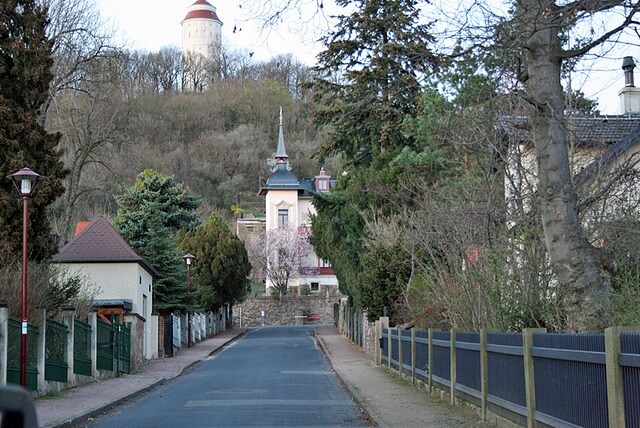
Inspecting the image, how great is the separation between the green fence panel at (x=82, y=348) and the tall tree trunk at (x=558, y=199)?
1378 cm

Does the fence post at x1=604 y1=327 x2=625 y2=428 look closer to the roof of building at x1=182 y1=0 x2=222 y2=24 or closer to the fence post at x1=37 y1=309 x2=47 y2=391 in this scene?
the fence post at x1=37 y1=309 x2=47 y2=391

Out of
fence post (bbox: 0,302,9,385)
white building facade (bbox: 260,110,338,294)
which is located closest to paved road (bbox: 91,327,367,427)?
fence post (bbox: 0,302,9,385)

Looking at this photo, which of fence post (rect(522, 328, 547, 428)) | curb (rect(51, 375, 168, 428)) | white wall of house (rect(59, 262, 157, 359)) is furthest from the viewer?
white wall of house (rect(59, 262, 157, 359))

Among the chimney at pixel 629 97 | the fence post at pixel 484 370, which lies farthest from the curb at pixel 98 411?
the chimney at pixel 629 97

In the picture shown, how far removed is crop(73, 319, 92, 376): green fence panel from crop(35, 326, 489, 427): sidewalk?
47cm

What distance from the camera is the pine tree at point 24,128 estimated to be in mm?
21906

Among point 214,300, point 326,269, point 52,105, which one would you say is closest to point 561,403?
point 52,105

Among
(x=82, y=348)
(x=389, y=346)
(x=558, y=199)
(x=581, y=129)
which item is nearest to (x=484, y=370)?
(x=558, y=199)

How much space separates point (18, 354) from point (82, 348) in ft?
18.7

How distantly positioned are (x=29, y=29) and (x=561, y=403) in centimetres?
1901

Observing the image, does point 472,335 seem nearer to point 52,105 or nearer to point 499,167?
point 499,167

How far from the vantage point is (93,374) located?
78.0 feet

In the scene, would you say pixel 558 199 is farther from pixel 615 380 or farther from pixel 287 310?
pixel 287 310

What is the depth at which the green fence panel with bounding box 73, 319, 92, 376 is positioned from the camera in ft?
72.1
